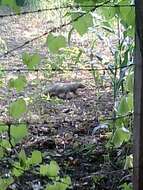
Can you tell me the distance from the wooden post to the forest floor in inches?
17.8

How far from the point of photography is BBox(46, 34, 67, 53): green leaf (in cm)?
93

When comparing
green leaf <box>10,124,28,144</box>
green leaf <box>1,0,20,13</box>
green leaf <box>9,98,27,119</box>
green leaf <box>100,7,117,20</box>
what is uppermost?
green leaf <box>1,0,20,13</box>

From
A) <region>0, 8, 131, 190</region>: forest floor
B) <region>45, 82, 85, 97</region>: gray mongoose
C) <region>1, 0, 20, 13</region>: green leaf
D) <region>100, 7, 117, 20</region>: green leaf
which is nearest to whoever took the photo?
<region>1, 0, 20, 13</region>: green leaf

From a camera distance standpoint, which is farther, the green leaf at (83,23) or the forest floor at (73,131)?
the forest floor at (73,131)

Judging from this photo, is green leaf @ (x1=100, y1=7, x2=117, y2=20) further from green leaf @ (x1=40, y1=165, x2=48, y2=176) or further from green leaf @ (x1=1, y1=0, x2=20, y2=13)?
Result: green leaf @ (x1=40, y1=165, x2=48, y2=176)

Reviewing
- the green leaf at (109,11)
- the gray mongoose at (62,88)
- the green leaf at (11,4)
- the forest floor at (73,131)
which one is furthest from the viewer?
the gray mongoose at (62,88)

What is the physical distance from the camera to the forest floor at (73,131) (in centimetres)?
197

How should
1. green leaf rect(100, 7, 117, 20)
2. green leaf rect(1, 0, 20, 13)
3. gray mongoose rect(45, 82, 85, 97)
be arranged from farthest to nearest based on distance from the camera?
1. gray mongoose rect(45, 82, 85, 97)
2. green leaf rect(100, 7, 117, 20)
3. green leaf rect(1, 0, 20, 13)

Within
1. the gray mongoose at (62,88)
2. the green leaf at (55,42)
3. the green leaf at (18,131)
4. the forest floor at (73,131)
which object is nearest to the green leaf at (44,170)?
the green leaf at (18,131)

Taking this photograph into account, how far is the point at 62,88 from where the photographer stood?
327 cm

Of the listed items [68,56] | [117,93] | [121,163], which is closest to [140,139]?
[121,163]

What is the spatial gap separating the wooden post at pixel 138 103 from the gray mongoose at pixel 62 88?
224cm

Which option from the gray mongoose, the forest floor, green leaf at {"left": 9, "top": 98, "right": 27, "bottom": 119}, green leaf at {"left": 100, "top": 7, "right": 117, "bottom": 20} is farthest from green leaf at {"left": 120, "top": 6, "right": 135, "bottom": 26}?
the gray mongoose

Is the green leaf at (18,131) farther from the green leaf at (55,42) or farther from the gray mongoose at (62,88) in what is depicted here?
the gray mongoose at (62,88)
